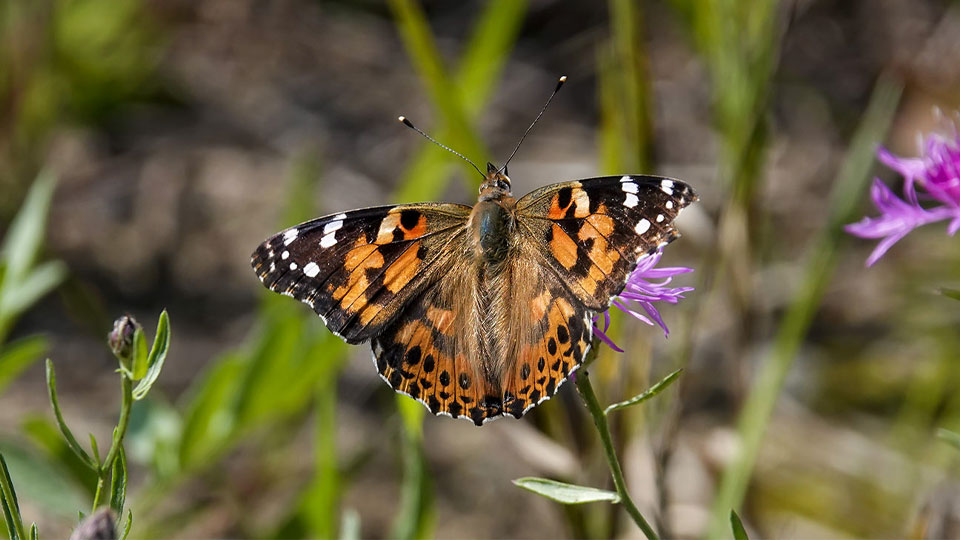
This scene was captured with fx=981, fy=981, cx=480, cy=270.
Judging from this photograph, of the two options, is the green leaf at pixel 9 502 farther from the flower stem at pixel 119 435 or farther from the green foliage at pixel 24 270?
the green foliage at pixel 24 270

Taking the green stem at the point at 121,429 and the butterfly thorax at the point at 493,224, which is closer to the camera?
the green stem at the point at 121,429

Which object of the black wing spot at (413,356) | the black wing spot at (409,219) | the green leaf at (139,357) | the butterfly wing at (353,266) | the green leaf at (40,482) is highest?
the black wing spot at (409,219)

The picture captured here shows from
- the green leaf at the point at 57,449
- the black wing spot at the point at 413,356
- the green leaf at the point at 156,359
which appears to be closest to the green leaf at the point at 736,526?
the black wing spot at the point at 413,356

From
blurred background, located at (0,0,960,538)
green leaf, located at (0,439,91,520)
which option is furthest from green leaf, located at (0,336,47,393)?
green leaf, located at (0,439,91,520)

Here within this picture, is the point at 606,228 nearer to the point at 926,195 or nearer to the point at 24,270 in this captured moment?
the point at 926,195

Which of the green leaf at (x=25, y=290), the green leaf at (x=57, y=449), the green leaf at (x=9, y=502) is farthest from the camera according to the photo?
the green leaf at (x=25, y=290)

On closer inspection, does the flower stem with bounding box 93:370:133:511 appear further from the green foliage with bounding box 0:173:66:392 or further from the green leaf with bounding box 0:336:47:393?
the green foliage with bounding box 0:173:66:392
